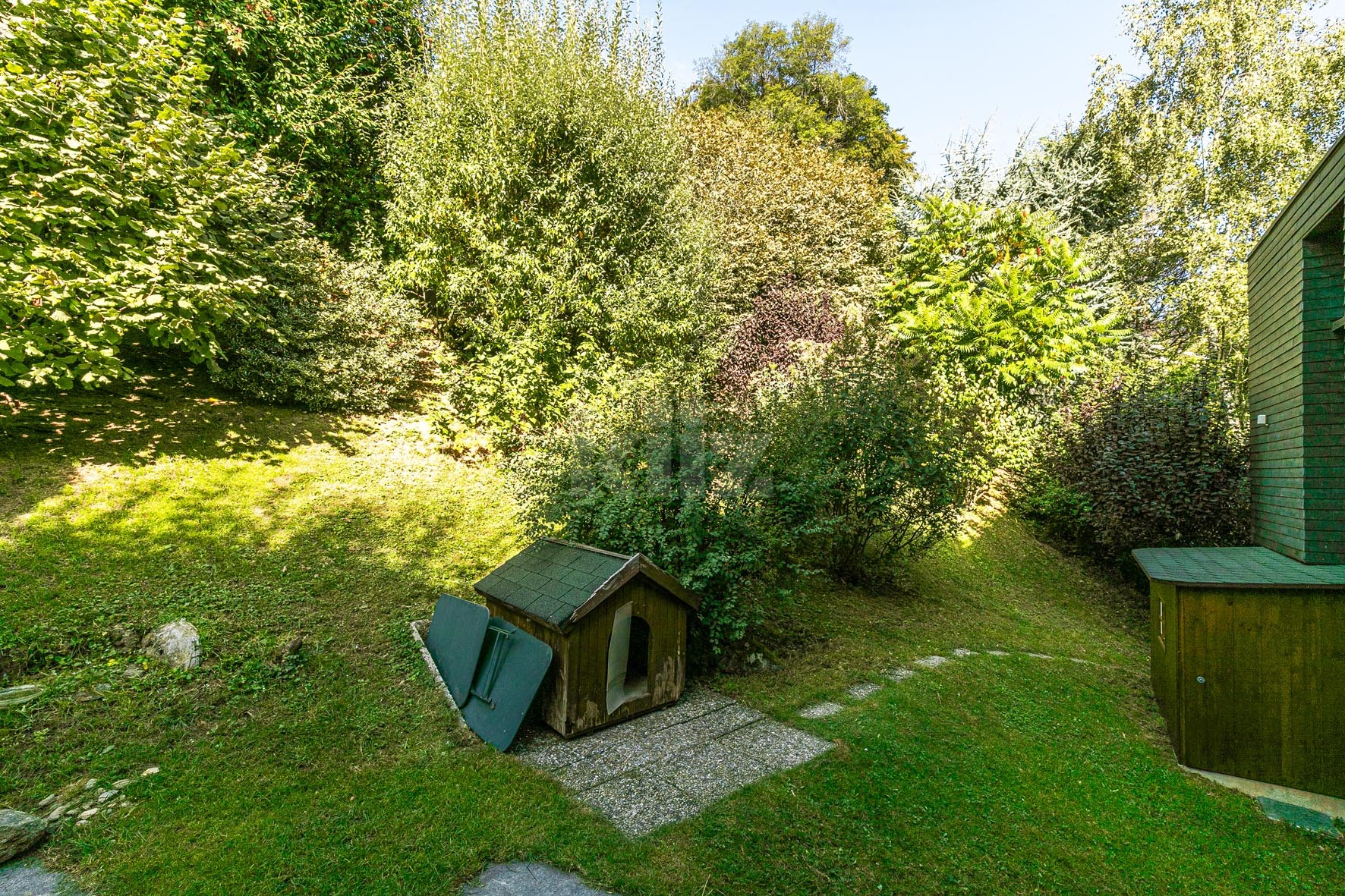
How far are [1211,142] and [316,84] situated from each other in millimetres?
22846

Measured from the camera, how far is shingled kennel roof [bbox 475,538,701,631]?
189 inches

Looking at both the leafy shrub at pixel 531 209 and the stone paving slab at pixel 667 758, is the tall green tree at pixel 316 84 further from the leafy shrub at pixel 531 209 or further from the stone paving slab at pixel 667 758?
the stone paving slab at pixel 667 758

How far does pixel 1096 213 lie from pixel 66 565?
80.7 ft

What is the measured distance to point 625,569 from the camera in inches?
198

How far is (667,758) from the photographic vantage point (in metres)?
4.70

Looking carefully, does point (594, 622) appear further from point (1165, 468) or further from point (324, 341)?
point (1165, 468)

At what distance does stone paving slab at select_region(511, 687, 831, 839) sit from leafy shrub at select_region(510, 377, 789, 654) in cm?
94

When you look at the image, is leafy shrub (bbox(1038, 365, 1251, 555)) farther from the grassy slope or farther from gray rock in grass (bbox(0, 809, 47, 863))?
gray rock in grass (bbox(0, 809, 47, 863))

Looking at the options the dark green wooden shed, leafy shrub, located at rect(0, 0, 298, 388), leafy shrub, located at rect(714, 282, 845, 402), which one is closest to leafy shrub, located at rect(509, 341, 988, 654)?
the dark green wooden shed

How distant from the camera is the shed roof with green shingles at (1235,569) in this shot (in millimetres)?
5109

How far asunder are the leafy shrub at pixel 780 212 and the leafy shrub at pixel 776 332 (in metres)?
0.79

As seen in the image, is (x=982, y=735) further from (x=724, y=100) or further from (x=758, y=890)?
(x=724, y=100)

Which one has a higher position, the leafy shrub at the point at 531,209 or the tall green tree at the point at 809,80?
the tall green tree at the point at 809,80

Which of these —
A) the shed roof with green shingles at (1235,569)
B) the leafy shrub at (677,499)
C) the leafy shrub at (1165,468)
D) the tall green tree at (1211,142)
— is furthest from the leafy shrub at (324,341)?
the tall green tree at (1211,142)
